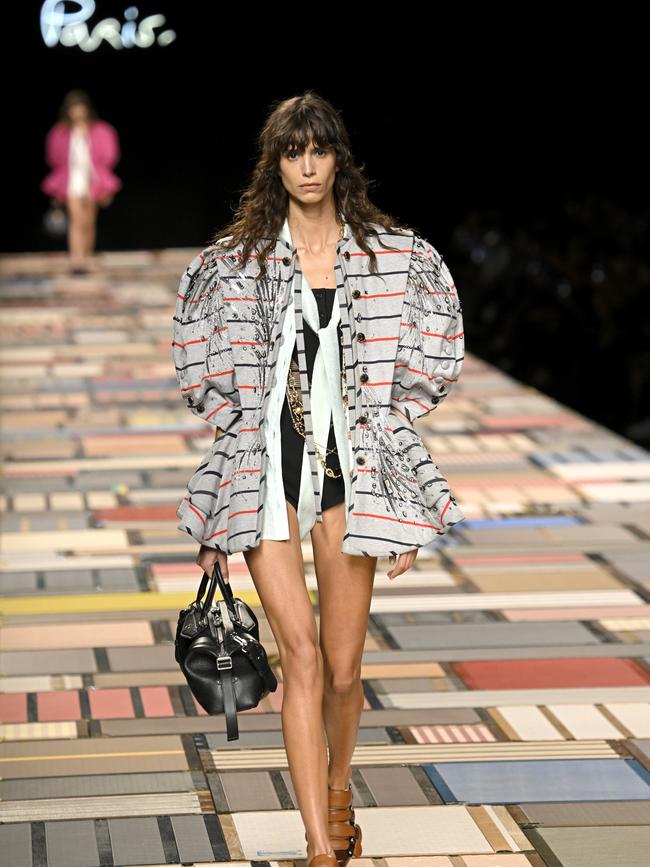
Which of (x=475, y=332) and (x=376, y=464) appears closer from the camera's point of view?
(x=376, y=464)

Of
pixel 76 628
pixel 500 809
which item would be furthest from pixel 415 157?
pixel 500 809

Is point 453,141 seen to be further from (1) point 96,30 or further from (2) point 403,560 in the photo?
(2) point 403,560

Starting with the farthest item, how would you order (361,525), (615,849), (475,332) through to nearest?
(475,332) < (615,849) < (361,525)

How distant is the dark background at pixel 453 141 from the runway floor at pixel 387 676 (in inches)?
63.9

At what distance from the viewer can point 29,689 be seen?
13.6 ft

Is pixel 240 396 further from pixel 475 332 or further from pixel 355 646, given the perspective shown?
pixel 475 332

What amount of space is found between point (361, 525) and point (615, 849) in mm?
876

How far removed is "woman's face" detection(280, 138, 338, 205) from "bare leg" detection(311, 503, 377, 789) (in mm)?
539

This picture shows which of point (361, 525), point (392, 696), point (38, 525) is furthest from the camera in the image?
point (38, 525)

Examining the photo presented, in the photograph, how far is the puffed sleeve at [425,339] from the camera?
2912 millimetres

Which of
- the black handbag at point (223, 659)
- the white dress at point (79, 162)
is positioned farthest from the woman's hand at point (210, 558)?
the white dress at point (79, 162)

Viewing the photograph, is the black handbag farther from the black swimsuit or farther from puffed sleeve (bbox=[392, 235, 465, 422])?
puffed sleeve (bbox=[392, 235, 465, 422])

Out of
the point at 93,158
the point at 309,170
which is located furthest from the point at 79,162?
the point at 309,170

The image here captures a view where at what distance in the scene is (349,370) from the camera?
9.39ft
